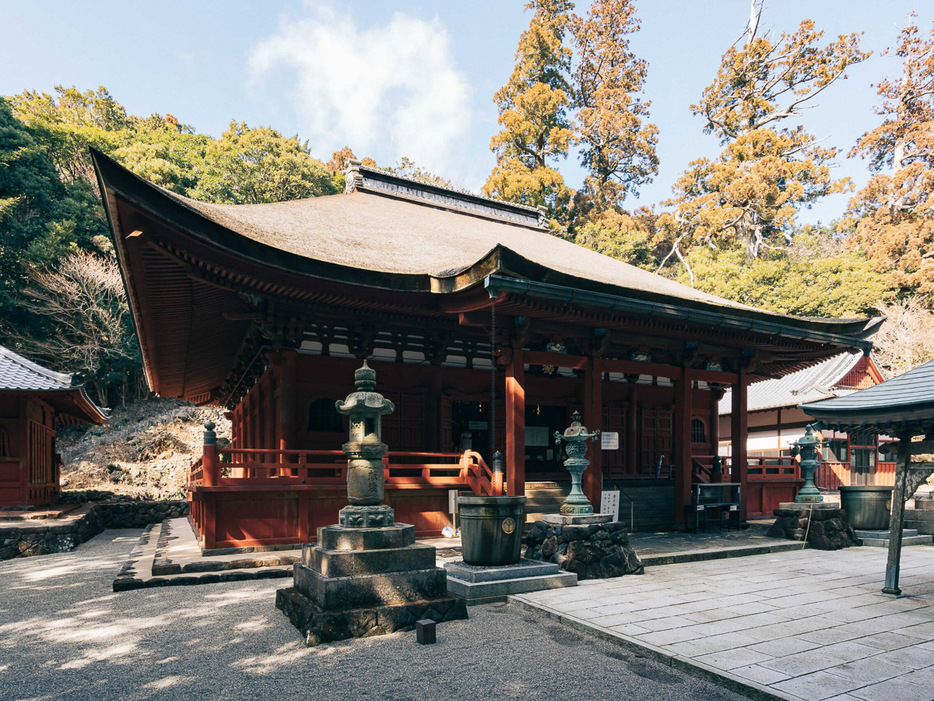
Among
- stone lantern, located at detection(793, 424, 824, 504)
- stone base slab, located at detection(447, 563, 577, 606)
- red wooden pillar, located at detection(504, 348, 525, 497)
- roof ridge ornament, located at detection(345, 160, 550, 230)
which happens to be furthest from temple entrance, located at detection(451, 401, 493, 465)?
roof ridge ornament, located at detection(345, 160, 550, 230)

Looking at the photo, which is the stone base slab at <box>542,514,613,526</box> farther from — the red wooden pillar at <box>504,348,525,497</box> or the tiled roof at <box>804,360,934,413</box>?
the tiled roof at <box>804,360,934,413</box>

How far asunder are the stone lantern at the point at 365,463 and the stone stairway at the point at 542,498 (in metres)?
5.51

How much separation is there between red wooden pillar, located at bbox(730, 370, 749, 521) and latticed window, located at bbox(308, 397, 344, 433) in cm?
857

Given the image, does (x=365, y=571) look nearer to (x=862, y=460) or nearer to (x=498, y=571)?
(x=498, y=571)

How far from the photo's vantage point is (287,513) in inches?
379

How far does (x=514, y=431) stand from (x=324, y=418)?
3987mm

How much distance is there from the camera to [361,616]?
5.59 m

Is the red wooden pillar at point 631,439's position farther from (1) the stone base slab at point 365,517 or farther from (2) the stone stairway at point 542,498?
(1) the stone base slab at point 365,517

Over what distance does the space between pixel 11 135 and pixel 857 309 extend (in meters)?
44.6

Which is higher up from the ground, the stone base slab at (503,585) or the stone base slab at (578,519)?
the stone base slab at (578,519)

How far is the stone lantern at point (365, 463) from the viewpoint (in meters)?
6.20

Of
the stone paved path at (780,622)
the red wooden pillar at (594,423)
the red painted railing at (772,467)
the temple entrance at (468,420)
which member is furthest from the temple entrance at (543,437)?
the stone paved path at (780,622)

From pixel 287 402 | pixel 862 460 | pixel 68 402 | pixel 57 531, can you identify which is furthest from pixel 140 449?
pixel 862 460

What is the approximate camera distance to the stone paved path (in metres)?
4.41
